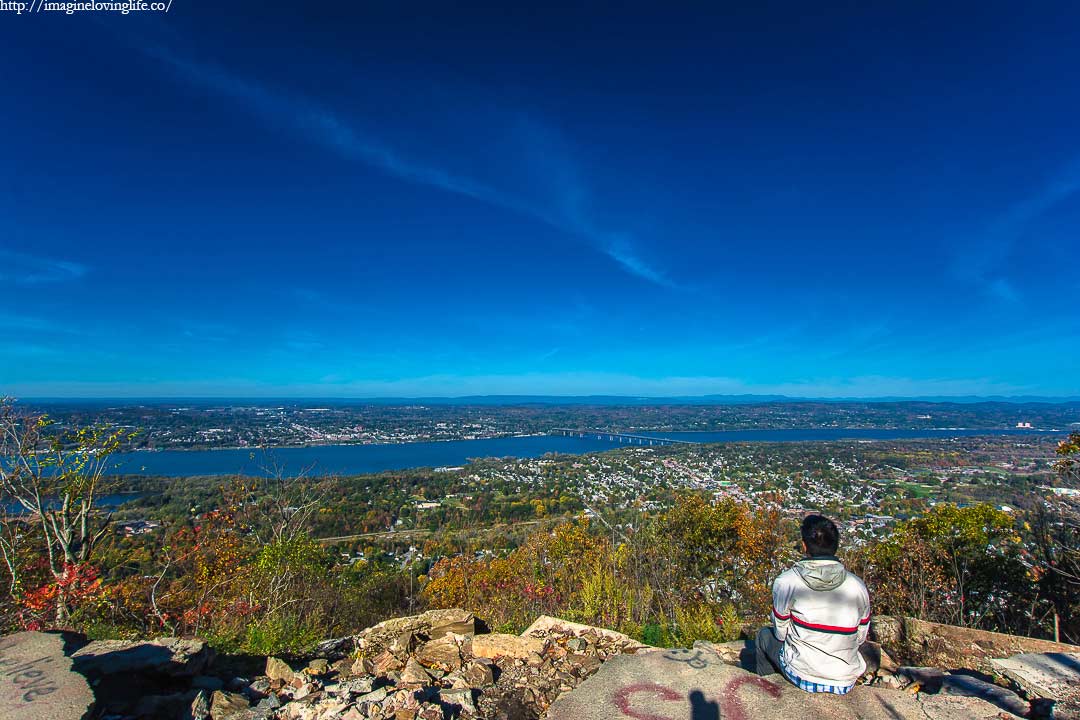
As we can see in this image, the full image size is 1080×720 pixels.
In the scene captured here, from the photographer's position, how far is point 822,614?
3.81 m

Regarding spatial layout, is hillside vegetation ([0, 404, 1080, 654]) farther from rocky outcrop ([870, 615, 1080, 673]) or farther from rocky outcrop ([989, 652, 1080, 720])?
rocky outcrop ([989, 652, 1080, 720])

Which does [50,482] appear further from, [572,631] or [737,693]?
[737,693]

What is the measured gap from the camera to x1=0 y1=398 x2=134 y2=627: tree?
849cm

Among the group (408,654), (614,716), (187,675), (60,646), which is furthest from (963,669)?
(60,646)

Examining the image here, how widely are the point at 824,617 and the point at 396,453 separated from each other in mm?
95715

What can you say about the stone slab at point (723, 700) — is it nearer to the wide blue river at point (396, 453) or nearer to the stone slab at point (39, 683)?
the stone slab at point (39, 683)

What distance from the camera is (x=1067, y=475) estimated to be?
8.32 metres

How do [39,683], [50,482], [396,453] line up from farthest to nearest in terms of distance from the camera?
[396,453]
[50,482]
[39,683]

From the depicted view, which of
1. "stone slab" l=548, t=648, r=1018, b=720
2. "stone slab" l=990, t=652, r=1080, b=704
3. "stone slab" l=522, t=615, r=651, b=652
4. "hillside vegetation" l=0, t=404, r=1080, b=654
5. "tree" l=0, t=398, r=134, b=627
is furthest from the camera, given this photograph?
"tree" l=0, t=398, r=134, b=627

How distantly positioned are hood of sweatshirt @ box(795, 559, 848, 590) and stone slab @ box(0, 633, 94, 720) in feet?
19.5

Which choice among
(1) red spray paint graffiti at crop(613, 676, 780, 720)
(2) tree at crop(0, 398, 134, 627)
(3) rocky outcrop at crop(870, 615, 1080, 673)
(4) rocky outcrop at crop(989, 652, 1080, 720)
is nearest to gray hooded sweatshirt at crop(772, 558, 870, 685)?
(1) red spray paint graffiti at crop(613, 676, 780, 720)

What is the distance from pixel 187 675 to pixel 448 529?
91.5 ft

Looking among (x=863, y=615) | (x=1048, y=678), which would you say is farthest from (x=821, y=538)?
(x=1048, y=678)

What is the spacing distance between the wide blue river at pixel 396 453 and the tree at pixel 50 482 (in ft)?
114
